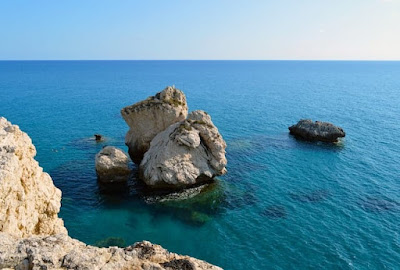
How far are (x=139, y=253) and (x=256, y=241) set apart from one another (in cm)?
2365

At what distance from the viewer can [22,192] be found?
914 inches

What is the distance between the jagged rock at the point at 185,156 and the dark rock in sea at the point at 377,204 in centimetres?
2118

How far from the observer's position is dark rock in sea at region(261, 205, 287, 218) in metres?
42.8

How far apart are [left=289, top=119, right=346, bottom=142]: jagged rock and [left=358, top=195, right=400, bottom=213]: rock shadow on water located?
28.2 metres

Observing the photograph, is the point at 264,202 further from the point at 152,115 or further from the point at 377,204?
the point at 152,115

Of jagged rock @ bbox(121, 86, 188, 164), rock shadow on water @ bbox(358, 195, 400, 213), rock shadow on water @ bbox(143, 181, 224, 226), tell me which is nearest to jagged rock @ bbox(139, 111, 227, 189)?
rock shadow on water @ bbox(143, 181, 224, 226)

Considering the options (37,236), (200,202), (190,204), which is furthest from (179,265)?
(200,202)

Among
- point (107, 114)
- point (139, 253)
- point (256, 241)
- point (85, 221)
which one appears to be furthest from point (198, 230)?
point (107, 114)

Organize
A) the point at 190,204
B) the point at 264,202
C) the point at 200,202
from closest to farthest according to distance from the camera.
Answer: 1. the point at 190,204
2. the point at 200,202
3. the point at 264,202

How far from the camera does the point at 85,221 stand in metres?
40.9

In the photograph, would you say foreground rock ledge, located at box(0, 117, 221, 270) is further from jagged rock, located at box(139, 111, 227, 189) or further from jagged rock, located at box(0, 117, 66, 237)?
jagged rock, located at box(139, 111, 227, 189)

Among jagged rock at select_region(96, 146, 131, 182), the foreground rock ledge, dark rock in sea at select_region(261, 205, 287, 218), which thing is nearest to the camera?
the foreground rock ledge

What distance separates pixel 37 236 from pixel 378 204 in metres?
44.5

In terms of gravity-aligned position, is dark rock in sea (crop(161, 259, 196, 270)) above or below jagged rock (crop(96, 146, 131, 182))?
above
